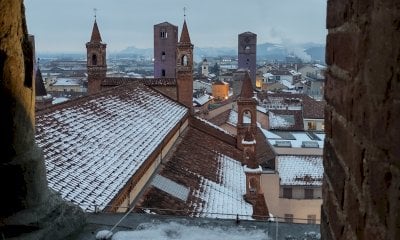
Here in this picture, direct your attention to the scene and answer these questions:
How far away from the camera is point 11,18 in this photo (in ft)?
8.27

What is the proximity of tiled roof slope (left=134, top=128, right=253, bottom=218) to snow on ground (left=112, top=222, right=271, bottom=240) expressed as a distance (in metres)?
7.79

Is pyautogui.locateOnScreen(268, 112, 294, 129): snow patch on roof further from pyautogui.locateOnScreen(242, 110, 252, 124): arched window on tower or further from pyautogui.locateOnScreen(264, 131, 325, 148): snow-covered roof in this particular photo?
pyautogui.locateOnScreen(242, 110, 252, 124): arched window on tower

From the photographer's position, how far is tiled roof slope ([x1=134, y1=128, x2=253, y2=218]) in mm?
12852

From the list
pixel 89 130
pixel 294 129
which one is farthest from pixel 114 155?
pixel 294 129

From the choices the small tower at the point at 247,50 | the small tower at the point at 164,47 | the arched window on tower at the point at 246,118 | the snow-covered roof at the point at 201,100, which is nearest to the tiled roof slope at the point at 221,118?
the arched window on tower at the point at 246,118

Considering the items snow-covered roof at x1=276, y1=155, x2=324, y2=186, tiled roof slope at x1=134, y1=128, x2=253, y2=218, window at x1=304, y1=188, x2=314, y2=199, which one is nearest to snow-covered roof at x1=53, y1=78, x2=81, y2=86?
snow-covered roof at x1=276, y1=155, x2=324, y2=186

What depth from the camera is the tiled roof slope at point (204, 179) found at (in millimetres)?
12852

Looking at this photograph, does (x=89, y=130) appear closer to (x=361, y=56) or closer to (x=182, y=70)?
(x=361, y=56)

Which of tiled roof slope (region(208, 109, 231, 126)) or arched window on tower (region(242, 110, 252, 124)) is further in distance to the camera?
tiled roof slope (region(208, 109, 231, 126))

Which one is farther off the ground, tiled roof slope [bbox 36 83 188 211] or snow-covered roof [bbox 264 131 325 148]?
tiled roof slope [bbox 36 83 188 211]

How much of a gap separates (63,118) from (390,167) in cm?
1207

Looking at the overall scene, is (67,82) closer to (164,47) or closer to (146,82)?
(164,47)

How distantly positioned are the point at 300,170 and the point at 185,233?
24216 millimetres

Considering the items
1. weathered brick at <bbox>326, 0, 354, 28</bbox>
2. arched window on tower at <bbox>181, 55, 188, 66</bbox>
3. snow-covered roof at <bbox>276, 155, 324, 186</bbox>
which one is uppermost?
weathered brick at <bbox>326, 0, 354, 28</bbox>
